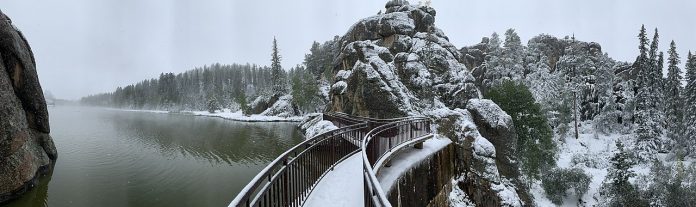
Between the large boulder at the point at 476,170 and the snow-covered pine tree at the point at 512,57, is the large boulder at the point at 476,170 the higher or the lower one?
the lower one

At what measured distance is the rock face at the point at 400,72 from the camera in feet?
92.8

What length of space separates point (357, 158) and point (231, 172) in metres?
13.5

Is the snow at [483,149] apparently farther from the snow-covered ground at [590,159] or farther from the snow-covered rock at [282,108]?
the snow-covered rock at [282,108]

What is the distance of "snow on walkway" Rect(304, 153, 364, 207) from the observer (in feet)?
23.0

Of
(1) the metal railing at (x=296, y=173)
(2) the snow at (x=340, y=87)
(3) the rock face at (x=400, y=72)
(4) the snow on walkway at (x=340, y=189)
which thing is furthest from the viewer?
(2) the snow at (x=340, y=87)

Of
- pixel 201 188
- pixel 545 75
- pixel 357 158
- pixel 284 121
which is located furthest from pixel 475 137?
pixel 284 121

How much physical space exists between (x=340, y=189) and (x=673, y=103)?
5279 centimetres

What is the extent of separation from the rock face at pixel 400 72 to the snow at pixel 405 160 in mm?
Result: 10942

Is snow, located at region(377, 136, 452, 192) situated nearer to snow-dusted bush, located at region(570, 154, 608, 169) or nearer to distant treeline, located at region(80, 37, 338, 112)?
snow-dusted bush, located at region(570, 154, 608, 169)

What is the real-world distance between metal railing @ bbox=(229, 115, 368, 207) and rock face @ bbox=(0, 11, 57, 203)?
14.5m

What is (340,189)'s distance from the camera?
7.84 meters

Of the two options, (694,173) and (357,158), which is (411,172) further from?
(694,173)

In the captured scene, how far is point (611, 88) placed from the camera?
49.6 meters

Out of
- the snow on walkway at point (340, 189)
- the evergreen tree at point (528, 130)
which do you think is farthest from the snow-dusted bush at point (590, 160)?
the snow on walkway at point (340, 189)
